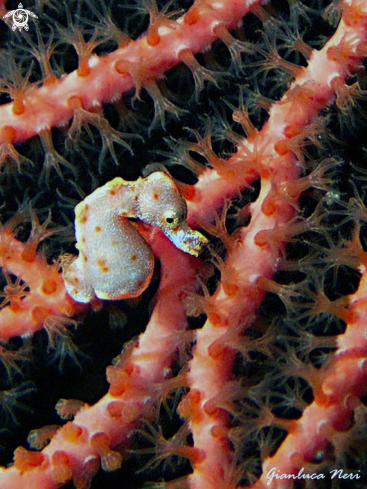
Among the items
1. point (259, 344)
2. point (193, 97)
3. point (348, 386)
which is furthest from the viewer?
point (193, 97)

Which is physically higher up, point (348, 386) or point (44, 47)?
point (44, 47)

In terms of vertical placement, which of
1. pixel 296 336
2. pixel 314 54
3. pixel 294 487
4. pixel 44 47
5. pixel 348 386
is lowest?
pixel 294 487

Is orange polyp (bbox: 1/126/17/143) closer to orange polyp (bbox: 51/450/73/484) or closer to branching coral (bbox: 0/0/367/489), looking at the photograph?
branching coral (bbox: 0/0/367/489)

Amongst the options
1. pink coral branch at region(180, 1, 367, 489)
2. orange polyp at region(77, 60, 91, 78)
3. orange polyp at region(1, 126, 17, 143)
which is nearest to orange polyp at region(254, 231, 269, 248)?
pink coral branch at region(180, 1, 367, 489)

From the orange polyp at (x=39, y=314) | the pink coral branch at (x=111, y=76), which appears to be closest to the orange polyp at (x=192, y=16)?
the pink coral branch at (x=111, y=76)

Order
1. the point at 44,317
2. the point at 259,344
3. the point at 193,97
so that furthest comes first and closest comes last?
the point at 193,97, the point at 44,317, the point at 259,344

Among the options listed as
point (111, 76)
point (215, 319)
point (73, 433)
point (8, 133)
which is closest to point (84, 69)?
point (111, 76)

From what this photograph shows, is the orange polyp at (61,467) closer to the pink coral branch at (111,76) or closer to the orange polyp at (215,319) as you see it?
the orange polyp at (215,319)

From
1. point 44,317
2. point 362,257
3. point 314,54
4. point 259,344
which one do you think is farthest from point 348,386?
point 314,54

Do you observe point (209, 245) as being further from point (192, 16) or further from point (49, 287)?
point (192, 16)

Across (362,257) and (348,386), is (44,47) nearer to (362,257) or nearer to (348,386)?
(362,257)
